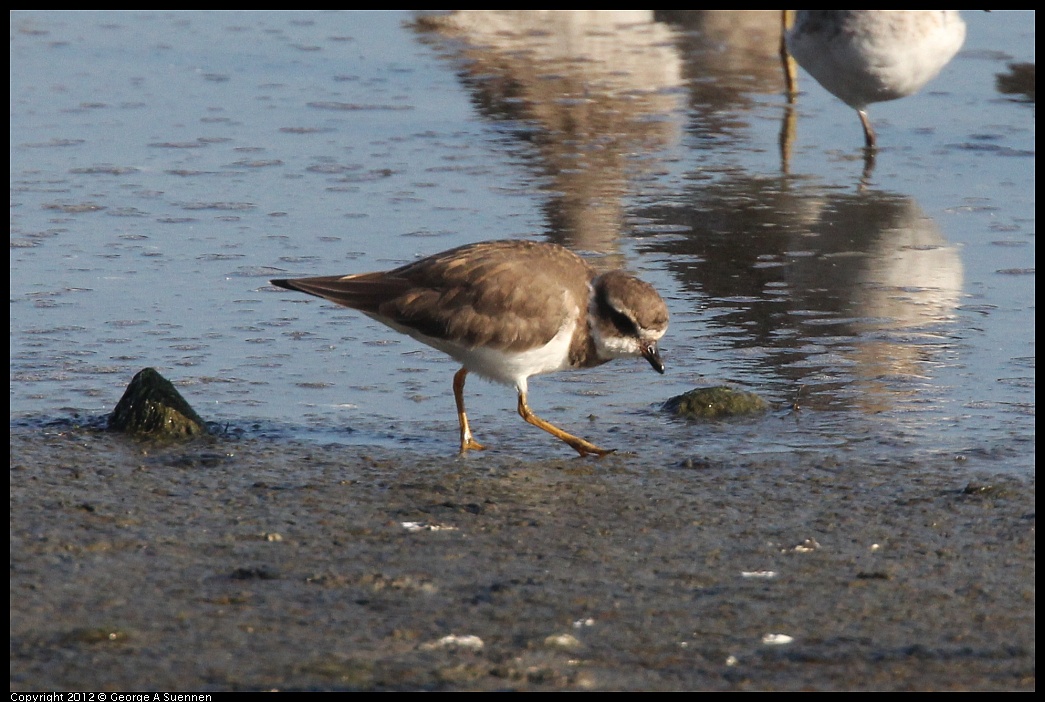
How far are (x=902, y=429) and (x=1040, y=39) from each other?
9.40 meters

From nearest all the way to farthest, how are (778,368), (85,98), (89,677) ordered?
(89,677) → (778,368) → (85,98)

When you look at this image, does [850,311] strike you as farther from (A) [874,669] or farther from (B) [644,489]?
(A) [874,669]

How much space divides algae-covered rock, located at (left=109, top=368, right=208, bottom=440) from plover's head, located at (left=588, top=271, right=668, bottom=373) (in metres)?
1.56

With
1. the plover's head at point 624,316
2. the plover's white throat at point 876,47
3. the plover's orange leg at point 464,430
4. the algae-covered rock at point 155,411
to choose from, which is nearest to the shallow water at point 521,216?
the plover's orange leg at point 464,430

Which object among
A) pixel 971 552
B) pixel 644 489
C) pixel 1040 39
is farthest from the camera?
pixel 1040 39

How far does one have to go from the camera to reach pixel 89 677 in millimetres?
3527

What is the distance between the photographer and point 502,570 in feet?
14.2

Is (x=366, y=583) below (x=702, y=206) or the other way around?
the other way around

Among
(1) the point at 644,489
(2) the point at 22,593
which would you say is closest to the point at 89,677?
(2) the point at 22,593

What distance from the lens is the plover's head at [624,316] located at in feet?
18.7

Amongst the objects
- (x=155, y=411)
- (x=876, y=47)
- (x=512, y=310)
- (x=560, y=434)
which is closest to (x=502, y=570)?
(x=560, y=434)

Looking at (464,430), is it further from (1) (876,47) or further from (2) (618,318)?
(1) (876,47)

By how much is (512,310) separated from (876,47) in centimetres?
575

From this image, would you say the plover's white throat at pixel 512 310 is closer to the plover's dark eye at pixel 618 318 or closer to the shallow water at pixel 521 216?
the plover's dark eye at pixel 618 318
